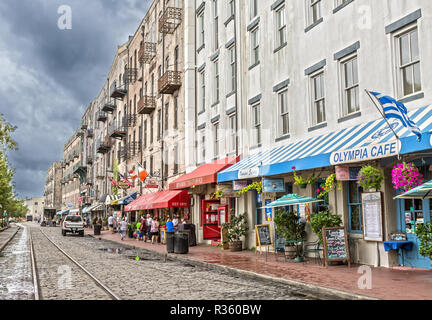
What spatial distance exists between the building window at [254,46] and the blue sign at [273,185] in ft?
21.4

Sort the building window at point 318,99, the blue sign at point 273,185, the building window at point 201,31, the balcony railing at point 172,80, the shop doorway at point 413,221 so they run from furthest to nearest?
the balcony railing at point 172,80 → the building window at point 201,31 → the blue sign at point 273,185 → the building window at point 318,99 → the shop doorway at point 413,221

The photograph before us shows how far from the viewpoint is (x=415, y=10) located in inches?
459

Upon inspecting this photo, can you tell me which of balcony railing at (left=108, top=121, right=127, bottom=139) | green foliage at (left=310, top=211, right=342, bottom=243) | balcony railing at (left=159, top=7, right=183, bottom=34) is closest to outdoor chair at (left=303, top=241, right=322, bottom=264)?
green foliage at (left=310, top=211, right=342, bottom=243)

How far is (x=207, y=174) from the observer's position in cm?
2114

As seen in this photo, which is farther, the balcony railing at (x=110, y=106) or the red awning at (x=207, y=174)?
the balcony railing at (x=110, y=106)

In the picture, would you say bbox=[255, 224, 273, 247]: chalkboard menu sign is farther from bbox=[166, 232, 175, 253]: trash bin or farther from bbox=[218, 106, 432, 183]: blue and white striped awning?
bbox=[166, 232, 175, 253]: trash bin

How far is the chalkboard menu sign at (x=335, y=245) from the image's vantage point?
12555mm

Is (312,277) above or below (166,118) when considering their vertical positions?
below

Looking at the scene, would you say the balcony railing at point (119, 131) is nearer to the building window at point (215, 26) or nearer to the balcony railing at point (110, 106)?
the balcony railing at point (110, 106)

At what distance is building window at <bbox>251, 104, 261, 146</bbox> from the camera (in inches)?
792

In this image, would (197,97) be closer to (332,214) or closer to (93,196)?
(332,214)

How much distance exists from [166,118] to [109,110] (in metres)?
22.8

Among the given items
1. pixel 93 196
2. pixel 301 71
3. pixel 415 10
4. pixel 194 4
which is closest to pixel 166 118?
pixel 194 4

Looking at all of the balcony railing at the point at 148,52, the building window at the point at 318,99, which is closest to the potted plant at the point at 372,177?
the building window at the point at 318,99
